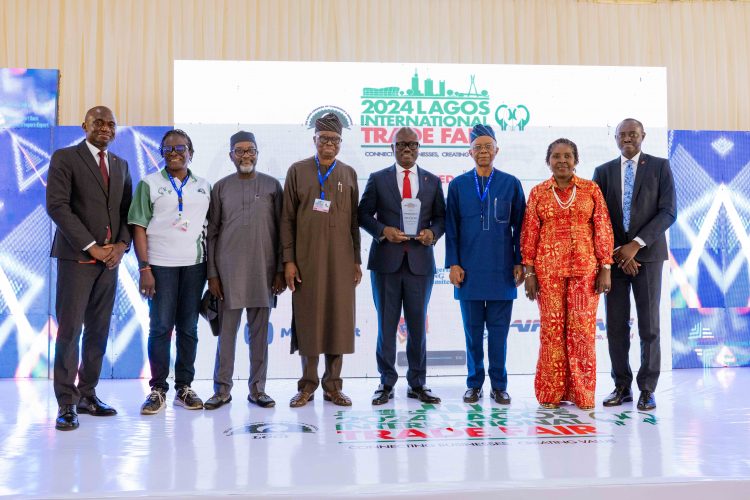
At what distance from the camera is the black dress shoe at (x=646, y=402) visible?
3.53 m

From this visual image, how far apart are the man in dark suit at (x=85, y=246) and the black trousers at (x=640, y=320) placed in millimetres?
2750

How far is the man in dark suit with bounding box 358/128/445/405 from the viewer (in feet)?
12.1

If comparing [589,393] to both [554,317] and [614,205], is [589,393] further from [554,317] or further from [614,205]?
[614,205]

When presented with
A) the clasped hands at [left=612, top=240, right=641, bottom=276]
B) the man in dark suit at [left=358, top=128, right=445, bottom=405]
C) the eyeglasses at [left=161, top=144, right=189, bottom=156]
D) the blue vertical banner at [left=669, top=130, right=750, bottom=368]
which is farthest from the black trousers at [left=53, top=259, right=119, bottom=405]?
the blue vertical banner at [left=669, top=130, right=750, bottom=368]

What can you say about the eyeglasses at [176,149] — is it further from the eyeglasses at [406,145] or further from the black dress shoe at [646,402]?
the black dress shoe at [646,402]

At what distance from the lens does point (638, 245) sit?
3.49 meters


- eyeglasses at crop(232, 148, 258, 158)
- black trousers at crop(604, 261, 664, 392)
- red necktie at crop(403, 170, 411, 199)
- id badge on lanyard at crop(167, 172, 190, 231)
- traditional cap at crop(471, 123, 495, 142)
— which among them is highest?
traditional cap at crop(471, 123, 495, 142)

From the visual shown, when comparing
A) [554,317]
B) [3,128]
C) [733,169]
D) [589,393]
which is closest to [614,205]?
[554,317]

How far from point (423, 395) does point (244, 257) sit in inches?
51.8

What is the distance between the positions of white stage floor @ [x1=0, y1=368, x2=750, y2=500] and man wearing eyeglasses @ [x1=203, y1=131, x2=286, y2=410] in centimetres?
24

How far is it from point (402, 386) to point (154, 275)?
182 centimetres

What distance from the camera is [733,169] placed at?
5.29 m

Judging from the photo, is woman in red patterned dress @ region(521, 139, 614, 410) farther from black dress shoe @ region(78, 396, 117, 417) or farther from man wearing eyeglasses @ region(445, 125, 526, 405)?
black dress shoe @ region(78, 396, 117, 417)

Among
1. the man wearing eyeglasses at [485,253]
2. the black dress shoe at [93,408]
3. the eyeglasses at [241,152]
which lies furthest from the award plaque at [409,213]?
the black dress shoe at [93,408]
